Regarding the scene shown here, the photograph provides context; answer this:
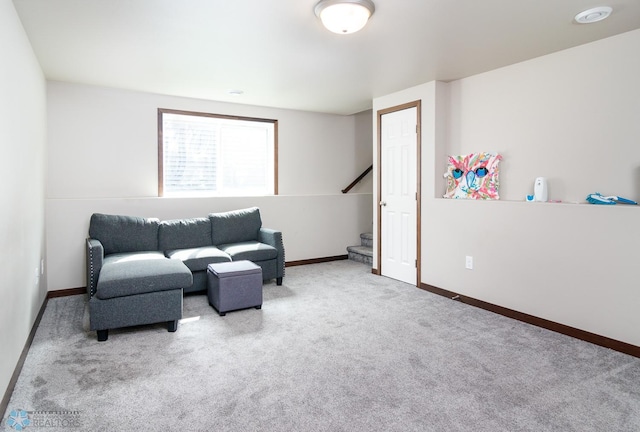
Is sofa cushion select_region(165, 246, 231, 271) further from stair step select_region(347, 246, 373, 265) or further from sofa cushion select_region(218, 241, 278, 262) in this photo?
stair step select_region(347, 246, 373, 265)

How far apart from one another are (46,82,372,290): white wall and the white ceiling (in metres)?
0.39

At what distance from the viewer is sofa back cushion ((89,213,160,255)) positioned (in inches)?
162

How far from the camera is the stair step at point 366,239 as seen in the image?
6.12m

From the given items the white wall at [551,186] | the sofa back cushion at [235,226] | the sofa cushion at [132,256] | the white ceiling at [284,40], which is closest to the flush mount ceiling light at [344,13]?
the white ceiling at [284,40]

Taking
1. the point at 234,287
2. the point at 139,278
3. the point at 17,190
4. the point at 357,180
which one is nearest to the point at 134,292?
the point at 139,278

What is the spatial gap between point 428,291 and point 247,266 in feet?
6.69

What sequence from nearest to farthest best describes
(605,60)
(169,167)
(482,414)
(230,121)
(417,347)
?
1. (482,414)
2. (417,347)
3. (605,60)
4. (169,167)
5. (230,121)

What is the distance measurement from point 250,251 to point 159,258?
1.03 metres

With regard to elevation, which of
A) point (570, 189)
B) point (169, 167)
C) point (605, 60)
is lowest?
point (570, 189)

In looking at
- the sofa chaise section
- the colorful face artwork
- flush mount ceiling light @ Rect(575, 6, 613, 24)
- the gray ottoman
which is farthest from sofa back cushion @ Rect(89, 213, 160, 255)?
flush mount ceiling light @ Rect(575, 6, 613, 24)

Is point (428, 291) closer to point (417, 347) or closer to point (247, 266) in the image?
point (417, 347)

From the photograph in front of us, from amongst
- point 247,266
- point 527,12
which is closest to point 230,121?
point 247,266

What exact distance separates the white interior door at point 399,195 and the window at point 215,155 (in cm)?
171

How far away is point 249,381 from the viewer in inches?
92.7
